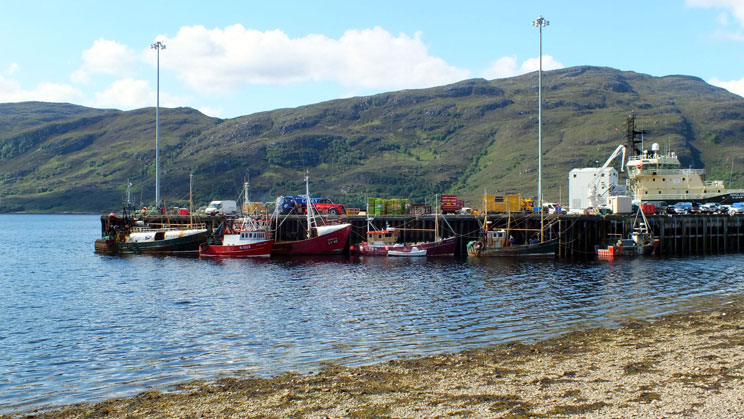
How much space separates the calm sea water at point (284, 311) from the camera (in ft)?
79.4

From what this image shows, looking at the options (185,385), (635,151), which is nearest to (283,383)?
(185,385)

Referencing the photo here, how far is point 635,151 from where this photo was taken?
98.1 m

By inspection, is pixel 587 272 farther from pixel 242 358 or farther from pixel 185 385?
pixel 185 385

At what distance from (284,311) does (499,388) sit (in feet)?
66.6

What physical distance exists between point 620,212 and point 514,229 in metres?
15.3

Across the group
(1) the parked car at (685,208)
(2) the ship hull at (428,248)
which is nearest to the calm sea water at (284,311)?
(2) the ship hull at (428,248)

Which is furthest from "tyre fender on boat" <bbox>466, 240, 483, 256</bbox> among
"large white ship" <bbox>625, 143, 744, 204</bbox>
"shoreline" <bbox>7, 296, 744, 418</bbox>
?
"shoreline" <bbox>7, 296, 744, 418</bbox>

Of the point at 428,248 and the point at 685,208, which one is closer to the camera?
the point at 428,248

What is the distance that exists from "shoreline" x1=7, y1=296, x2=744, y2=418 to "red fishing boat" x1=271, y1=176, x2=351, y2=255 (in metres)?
50.9

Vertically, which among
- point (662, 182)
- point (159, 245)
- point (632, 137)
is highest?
point (632, 137)

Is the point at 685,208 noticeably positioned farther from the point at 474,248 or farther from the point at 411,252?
the point at 411,252

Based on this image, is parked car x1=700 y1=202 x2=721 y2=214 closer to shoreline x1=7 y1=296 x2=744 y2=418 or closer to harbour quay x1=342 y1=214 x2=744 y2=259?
harbour quay x1=342 y1=214 x2=744 y2=259

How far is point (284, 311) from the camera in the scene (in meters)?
36.9

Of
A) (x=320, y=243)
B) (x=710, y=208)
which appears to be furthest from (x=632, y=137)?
(x=320, y=243)
